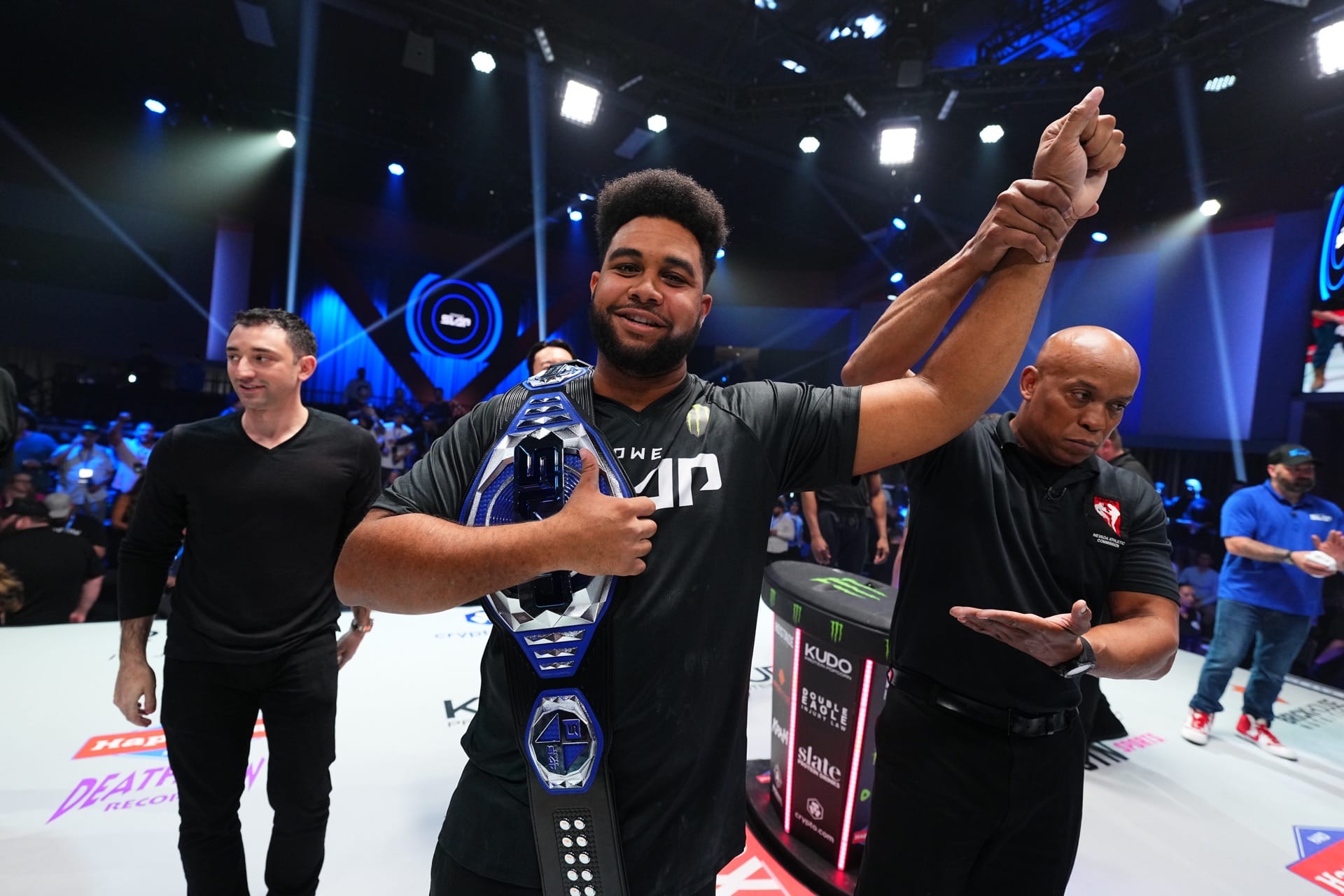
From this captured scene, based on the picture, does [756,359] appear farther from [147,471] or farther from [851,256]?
[147,471]

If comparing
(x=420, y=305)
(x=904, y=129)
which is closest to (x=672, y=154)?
(x=904, y=129)

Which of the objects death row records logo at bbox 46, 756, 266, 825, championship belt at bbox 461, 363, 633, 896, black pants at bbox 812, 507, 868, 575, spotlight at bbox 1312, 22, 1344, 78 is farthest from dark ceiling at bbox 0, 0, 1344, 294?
championship belt at bbox 461, 363, 633, 896

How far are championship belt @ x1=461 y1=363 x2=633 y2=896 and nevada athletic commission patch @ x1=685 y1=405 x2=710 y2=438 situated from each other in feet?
0.59

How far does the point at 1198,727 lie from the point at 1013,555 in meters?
3.66

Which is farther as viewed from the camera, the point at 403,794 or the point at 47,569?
the point at 47,569

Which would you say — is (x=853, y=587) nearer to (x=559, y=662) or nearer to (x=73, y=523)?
(x=559, y=662)

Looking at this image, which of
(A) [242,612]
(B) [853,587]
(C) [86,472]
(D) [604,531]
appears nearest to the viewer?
(D) [604,531]

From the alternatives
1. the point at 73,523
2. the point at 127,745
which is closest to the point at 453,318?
the point at 73,523

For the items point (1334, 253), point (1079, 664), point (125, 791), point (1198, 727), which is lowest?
point (125, 791)

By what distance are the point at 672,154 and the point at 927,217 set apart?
4.27 meters

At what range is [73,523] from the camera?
519 centimetres

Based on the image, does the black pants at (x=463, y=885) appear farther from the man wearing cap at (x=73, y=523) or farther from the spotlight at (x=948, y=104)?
the spotlight at (x=948, y=104)

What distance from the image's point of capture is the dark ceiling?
6.32 meters

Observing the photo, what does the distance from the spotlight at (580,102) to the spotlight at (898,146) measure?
329 centimetres
